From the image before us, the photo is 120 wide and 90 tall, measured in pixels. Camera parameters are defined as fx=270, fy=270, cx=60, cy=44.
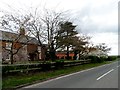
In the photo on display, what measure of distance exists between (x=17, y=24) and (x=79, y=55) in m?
42.8

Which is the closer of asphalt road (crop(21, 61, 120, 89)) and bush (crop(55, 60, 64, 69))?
asphalt road (crop(21, 61, 120, 89))

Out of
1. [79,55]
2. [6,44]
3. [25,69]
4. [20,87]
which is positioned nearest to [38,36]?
[6,44]

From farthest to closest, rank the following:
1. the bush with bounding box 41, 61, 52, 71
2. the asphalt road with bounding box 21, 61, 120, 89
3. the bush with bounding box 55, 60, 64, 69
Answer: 1. the bush with bounding box 55, 60, 64, 69
2. the bush with bounding box 41, 61, 52, 71
3. the asphalt road with bounding box 21, 61, 120, 89

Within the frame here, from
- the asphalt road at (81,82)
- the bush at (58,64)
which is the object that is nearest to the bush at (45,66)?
the bush at (58,64)

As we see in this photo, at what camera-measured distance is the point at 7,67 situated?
20.9m

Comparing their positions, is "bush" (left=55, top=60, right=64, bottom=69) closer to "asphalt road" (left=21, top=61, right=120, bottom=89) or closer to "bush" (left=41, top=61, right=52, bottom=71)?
"bush" (left=41, top=61, right=52, bottom=71)

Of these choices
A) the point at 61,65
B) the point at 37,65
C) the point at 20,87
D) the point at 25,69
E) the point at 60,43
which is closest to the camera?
the point at 20,87

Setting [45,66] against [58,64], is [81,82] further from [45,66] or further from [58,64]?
[58,64]

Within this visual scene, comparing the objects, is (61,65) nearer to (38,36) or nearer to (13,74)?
(38,36)

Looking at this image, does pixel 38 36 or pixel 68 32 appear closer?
pixel 38 36

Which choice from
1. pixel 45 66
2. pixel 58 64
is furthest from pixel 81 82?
pixel 58 64

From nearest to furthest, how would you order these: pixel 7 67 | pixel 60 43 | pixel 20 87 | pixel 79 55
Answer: pixel 20 87, pixel 7 67, pixel 60 43, pixel 79 55

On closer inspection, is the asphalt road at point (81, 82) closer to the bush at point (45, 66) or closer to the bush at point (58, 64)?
the bush at point (45, 66)

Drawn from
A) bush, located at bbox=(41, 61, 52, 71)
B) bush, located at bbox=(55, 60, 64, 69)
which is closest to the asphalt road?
bush, located at bbox=(41, 61, 52, 71)
